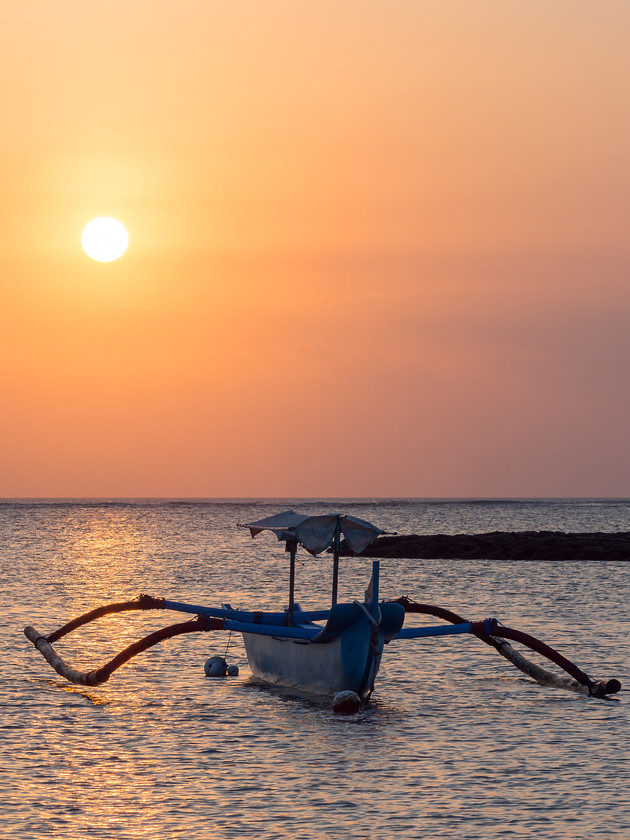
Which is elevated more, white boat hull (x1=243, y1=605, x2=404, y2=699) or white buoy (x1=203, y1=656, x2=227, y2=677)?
white boat hull (x1=243, y1=605, x2=404, y2=699)

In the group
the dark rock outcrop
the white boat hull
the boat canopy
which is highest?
the boat canopy

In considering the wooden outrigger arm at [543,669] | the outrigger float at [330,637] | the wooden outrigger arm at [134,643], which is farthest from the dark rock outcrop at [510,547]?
the wooden outrigger arm at [134,643]

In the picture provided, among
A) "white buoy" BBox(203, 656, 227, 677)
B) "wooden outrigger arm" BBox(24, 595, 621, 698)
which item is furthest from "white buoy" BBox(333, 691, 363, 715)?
"white buoy" BBox(203, 656, 227, 677)

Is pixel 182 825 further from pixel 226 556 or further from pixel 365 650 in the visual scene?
pixel 226 556

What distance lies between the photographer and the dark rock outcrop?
83.3m

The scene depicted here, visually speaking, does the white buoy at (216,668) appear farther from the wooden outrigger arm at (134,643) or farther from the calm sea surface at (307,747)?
the wooden outrigger arm at (134,643)

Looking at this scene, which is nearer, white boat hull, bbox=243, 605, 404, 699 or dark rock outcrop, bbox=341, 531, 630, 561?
white boat hull, bbox=243, 605, 404, 699

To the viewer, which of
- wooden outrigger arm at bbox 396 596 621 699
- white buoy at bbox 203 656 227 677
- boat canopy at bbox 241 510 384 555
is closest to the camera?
wooden outrigger arm at bbox 396 596 621 699

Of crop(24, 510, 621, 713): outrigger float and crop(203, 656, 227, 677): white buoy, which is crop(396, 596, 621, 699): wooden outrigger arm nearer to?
crop(24, 510, 621, 713): outrigger float

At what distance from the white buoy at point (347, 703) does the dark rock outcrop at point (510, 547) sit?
6225cm

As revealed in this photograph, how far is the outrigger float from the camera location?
22.5 metres

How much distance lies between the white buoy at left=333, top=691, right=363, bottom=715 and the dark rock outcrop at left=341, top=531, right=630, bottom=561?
62.3m

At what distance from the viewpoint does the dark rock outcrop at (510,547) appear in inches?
3280

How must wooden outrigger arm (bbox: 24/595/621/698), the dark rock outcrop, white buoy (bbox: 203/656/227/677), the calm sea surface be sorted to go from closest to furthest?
the calm sea surface → wooden outrigger arm (bbox: 24/595/621/698) → white buoy (bbox: 203/656/227/677) → the dark rock outcrop
